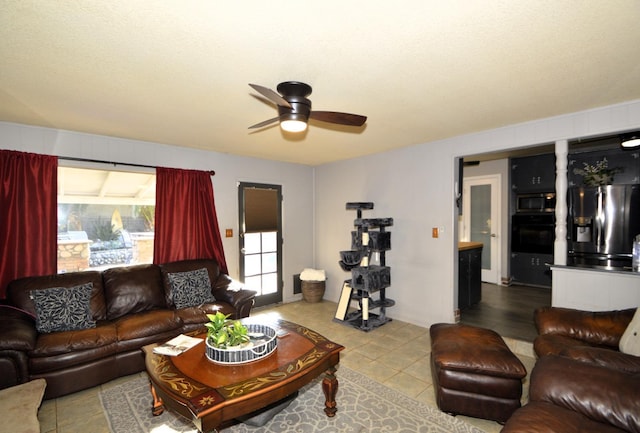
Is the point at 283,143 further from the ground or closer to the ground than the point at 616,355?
further from the ground

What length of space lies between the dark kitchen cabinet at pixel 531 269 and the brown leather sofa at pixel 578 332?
13.4 feet

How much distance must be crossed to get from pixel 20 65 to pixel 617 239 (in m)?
6.93

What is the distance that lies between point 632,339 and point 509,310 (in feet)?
9.52

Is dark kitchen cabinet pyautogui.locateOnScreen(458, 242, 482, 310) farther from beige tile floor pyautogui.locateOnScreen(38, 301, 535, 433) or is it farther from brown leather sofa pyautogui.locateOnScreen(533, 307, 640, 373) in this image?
brown leather sofa pyautogui.locateOnScreen(533, 307, 640, 373)

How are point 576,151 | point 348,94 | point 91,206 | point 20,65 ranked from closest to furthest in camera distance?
point 20,65 → point 348,94 → point 91,206 → point 576,151

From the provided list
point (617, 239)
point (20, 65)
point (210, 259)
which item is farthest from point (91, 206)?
point (617, 239)

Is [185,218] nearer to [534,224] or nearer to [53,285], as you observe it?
[53,285]

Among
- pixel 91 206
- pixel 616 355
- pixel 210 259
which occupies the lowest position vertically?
pixel 616 355

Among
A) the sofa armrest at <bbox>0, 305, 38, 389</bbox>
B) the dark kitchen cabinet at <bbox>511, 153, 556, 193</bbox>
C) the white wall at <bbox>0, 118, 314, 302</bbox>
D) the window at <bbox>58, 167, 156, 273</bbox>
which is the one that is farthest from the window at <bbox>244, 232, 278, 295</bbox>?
the dark kitchen cabinet at <bbox>511, 153, 556, 193</bbox>

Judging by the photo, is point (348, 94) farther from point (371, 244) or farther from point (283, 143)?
point (371, 244)

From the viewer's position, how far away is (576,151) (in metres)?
5.53

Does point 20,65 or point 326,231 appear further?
point 326,231

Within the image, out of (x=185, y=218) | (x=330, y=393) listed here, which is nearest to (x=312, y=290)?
(x=185, y=218)

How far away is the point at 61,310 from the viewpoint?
9.59 ft
